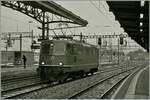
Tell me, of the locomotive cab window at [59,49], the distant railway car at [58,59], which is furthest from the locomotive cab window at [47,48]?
the locomotive cab window at [59,49]

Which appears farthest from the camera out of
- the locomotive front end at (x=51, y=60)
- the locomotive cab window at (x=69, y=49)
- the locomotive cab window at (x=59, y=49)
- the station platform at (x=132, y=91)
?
the locomotive cab window at (x=69, y=49)

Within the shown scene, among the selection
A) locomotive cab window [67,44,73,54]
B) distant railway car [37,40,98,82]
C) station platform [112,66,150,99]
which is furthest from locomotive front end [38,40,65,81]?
station platform [112,66,150,99]

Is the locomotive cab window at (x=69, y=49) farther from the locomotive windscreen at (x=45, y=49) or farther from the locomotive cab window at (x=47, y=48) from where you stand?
the locomotive windscreen at (x=45, y=49)

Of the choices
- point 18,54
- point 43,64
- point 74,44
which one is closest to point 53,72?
point 43,64

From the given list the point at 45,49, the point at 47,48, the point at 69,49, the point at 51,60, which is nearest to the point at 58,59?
the point at 51,60

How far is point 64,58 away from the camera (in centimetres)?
1877

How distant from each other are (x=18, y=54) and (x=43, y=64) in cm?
2518

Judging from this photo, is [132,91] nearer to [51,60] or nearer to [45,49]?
[51,60]

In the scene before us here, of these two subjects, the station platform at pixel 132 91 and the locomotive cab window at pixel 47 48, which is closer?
the station platform at pixel 132 91

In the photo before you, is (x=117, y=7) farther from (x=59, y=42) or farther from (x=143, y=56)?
(x=143, y=56)

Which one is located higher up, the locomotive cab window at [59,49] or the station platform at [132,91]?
the locomotive cab window at [59,49]

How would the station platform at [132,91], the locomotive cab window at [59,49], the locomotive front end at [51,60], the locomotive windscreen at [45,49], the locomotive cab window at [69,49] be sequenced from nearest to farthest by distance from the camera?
the station platform at [132,91], the locomotive front end at [51,60], the locomotive cab window at [59,49], the locomotive cab window at [69,49], the locomotive windscreen at [45,49]

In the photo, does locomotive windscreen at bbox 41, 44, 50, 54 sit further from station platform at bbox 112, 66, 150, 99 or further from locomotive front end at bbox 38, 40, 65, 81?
station platform at bbox 112, 66, 150, 99

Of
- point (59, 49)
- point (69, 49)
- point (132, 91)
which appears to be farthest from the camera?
point (69, 49)
